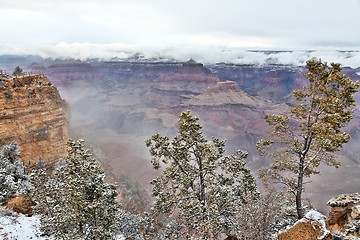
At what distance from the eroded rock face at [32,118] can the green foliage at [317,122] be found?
36.1 m

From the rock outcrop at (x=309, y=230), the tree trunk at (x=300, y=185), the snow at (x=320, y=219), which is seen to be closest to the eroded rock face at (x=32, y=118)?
the tree trunk at (x=300, y=185)

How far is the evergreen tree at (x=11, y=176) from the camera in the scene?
2897 centimetres

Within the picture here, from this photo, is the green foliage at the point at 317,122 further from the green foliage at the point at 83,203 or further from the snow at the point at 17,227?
the snow at the point at 17,227

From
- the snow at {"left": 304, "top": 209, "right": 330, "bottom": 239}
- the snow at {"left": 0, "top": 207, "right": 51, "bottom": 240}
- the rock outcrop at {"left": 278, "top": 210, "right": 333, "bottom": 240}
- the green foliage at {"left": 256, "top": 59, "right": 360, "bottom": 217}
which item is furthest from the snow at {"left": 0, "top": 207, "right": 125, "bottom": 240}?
the snow at {"left": 304, "top": 209, "right": 330, "bottom": 239}

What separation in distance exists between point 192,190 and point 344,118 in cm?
891

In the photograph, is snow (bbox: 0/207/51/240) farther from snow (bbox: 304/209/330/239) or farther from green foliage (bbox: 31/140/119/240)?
snow (bbox: 304/209/330/239)

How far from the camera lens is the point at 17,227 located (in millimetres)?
23281

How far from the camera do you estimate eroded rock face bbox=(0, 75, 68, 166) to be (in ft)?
142

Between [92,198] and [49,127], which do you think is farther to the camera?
[49,127]

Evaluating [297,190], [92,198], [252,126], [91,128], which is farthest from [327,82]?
[252,126]

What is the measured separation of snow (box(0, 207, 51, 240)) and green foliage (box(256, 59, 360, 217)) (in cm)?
1621

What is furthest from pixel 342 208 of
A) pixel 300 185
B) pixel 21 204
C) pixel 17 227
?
pixel 21 204

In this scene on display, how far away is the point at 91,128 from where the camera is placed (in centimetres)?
15250

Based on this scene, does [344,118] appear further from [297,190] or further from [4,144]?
[4,144]
